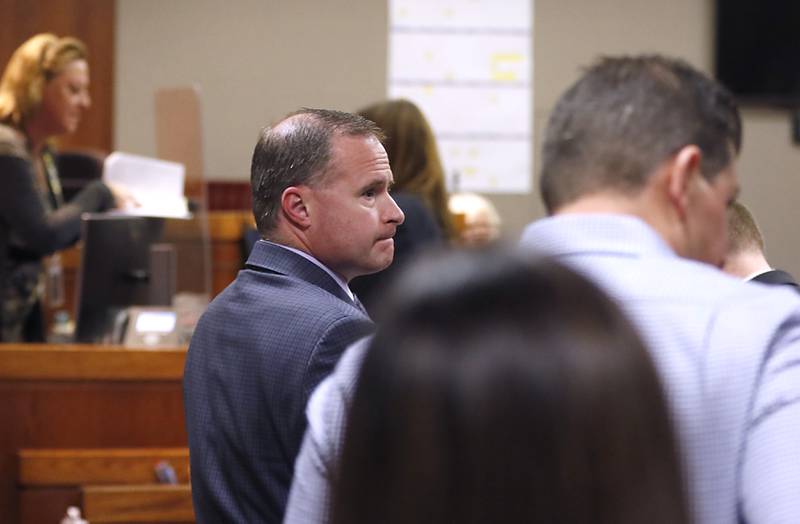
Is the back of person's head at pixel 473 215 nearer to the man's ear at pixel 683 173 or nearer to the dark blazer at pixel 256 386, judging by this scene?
the dark blazer at pixel 256 386

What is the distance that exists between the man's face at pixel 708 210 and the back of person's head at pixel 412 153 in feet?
6.32

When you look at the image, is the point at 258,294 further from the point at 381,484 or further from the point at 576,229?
the point at 381,484

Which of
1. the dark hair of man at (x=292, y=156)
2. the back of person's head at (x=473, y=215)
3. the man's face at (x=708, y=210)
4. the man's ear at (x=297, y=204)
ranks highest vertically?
the man's face at (x=708, y=210)

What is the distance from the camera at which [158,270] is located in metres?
4.01

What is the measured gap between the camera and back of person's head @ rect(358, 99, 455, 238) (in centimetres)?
311

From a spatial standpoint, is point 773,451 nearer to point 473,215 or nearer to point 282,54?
point 473,215

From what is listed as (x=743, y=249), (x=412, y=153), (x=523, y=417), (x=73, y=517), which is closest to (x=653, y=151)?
(x=523, y=417)

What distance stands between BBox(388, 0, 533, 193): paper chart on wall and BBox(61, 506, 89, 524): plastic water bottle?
4.68 meters

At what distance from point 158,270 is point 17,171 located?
62 centimetres

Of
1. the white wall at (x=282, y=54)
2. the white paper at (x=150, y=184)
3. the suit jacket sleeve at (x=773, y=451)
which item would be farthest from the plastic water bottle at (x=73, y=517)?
the white wall at (x=282, y=54)

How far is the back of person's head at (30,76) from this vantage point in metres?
3.67

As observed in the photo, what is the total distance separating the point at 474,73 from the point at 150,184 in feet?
13.5

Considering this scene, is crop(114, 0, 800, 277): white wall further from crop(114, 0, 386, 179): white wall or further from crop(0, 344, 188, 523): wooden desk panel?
crop(0, 344, 188, 523): wooden desk panel

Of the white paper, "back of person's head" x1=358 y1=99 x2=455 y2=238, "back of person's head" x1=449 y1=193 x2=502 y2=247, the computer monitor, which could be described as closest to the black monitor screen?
"back of person's head" x1=449 y1=193 x2=502 y2=247
